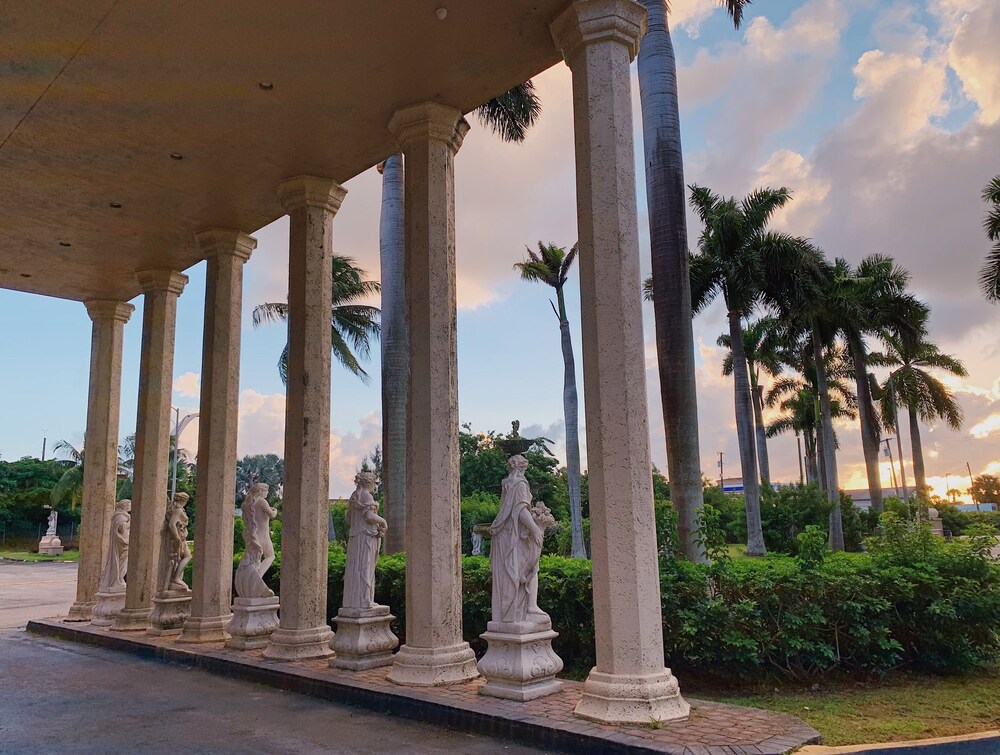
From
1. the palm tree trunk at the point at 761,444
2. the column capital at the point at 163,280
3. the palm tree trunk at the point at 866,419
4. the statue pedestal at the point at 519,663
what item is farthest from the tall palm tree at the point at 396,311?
the palm tree trunk at the point at 761,444

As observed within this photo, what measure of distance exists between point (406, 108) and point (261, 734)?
254 inches

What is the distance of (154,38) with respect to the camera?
7309 mm

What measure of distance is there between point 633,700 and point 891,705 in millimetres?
2973

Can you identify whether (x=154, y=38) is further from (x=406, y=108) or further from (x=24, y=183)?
(x=24, y=183)

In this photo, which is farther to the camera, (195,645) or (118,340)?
(118,340)

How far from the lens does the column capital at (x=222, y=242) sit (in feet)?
38.3

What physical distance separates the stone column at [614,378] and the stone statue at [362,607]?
3265mm

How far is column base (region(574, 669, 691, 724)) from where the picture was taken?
5621 millimetres

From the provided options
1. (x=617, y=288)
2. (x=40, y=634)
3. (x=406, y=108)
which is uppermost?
(x=406, y=108)

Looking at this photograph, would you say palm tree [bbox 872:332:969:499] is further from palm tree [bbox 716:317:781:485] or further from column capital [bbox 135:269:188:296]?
column capital [bbox 135:269:188:296]

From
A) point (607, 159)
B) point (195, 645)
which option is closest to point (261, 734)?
point (195, 645)

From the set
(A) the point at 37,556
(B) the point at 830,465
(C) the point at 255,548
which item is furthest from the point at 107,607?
(A) the point at 37,556

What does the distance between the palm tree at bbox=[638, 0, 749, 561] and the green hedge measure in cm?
285

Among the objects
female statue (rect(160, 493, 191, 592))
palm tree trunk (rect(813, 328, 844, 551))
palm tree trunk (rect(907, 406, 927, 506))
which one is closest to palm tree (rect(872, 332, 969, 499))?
palm tree trunk (rect(907, 406, 927, 506))
